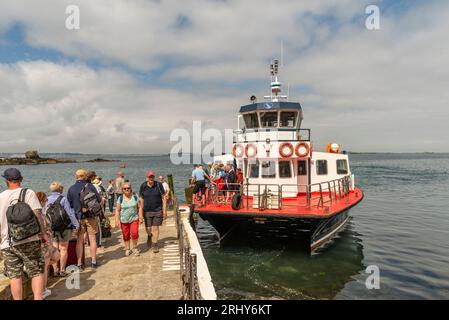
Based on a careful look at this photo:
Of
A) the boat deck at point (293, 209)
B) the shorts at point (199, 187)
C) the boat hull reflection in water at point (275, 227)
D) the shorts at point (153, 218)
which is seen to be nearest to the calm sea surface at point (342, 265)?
the boat hull reflection in water at point (275, 227)

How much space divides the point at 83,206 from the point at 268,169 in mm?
8486

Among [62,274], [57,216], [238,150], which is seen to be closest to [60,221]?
[57,216]

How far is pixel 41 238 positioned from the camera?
4.46 metres

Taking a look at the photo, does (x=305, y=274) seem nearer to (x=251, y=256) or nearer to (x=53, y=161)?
(x=251, y=256)

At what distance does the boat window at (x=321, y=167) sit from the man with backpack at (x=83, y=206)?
11247mm

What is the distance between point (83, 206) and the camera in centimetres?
Result: 637

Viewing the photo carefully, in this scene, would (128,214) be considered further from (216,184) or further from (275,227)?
(275,227)

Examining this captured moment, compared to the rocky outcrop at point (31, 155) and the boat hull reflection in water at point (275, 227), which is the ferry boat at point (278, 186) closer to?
the boat hull reflection in water at point (275, 227)

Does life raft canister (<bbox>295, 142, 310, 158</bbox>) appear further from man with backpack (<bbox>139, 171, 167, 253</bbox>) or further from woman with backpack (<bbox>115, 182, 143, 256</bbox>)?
woman with backpack (<bbox>115, 182, 143, 256</bbox>)

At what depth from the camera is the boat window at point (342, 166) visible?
618 inches

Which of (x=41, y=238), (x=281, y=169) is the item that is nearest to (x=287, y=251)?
(x=281, y=169)

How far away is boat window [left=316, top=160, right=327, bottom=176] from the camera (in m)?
15.0
